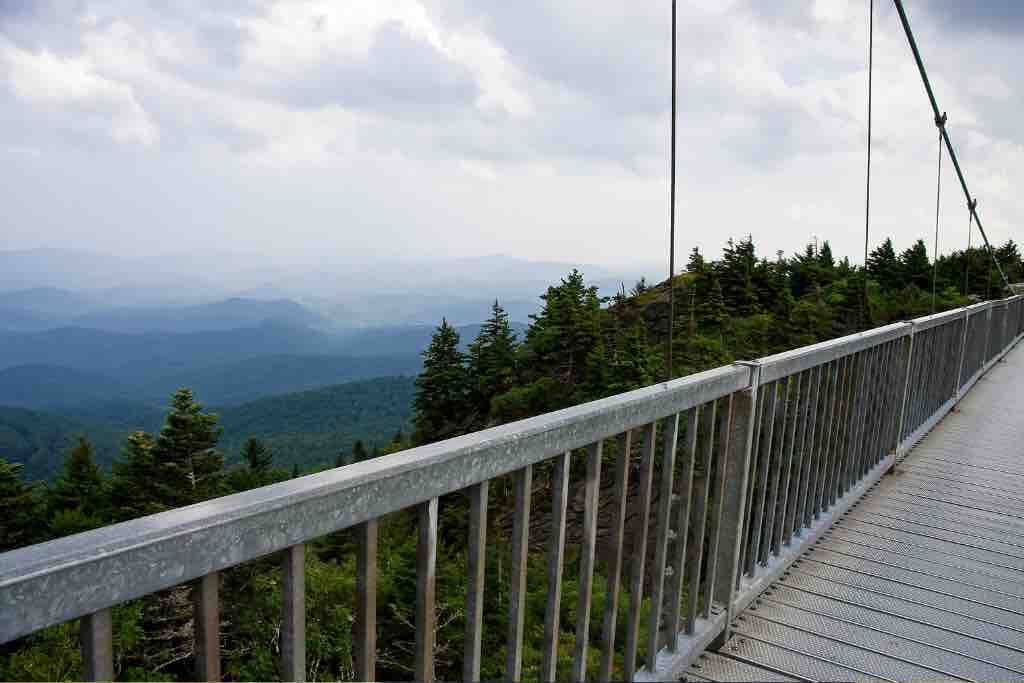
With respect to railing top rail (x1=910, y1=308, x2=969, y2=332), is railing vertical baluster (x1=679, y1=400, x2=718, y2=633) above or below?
below

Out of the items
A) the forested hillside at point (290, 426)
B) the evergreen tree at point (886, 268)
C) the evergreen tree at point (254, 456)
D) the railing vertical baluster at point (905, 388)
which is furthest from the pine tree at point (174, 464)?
the forested hillside at point (290, 426)

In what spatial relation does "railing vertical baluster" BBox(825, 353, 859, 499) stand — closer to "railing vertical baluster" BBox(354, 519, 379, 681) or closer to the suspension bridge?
the suspension bridge

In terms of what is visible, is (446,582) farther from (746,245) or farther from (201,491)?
(746,245)

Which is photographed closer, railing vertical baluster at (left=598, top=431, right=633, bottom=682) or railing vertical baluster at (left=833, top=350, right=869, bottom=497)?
railing vertical baluster at (left=598, top=431, right=633, bottom=682)

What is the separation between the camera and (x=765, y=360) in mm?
2561

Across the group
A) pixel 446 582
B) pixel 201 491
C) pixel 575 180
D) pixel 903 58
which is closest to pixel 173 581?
pixel 903 58

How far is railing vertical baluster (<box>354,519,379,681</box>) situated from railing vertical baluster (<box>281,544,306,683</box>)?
99 millimetres

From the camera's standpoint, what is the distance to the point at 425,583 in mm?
1288

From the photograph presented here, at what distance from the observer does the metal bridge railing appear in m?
0.85

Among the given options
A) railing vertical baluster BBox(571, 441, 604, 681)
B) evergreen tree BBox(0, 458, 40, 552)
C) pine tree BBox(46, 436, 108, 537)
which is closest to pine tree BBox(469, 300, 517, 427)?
pine tree BBox(46, 436, 108, 537)

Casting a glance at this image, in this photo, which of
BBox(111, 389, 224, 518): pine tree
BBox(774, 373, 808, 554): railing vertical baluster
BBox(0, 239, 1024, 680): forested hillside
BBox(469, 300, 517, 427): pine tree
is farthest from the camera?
BBox(469, 300, 517, 427): pine tree

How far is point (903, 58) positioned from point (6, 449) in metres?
117

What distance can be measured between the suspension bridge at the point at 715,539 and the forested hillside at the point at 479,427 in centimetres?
1084

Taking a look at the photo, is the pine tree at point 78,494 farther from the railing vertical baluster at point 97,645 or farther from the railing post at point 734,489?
the railing vertical baluster at point 97,645
